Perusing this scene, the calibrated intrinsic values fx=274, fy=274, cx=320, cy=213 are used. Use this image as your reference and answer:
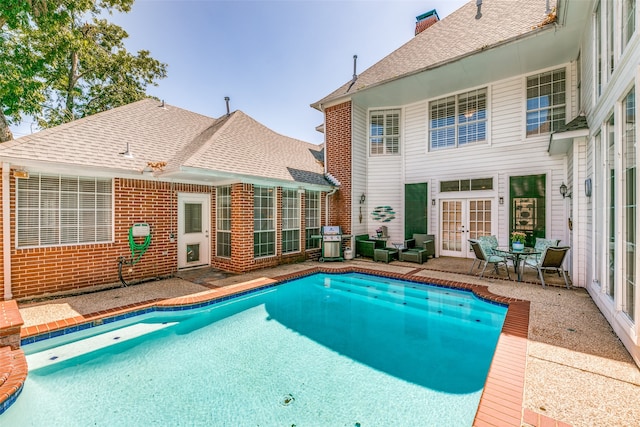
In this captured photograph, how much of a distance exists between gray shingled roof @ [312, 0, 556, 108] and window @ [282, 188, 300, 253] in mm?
4390

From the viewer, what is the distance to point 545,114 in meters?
8.17

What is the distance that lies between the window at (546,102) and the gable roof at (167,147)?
22.3 ft

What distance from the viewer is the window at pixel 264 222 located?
8.19m

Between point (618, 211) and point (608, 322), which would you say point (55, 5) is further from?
point (608, 322)

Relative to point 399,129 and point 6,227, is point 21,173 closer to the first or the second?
point 6,227

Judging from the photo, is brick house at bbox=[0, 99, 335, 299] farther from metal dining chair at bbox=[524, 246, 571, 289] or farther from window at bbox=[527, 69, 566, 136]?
window at bbox=[527, 69, 566, 136]

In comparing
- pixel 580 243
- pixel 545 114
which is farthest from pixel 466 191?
pixel 580 243

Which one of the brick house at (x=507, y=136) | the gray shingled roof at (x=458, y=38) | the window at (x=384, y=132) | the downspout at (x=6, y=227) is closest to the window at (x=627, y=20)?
the brick house at (x=507, y=136)

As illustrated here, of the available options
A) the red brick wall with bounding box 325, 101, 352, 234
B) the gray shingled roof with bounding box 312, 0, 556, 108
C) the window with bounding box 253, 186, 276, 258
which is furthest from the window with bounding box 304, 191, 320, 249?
the gray shingled roof with bounding box 312, 0, 556, 108

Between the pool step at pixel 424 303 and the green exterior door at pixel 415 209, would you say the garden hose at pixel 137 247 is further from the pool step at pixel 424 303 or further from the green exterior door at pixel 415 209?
the green exterior door at pixel 415 209

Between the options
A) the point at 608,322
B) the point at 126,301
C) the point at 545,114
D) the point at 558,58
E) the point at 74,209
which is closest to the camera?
the point at 608,322

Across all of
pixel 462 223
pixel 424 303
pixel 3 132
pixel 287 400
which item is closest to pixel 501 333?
pixel 424 303

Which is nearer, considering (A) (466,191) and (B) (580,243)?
(B) (580,243)

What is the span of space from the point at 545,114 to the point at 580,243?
4.32m
